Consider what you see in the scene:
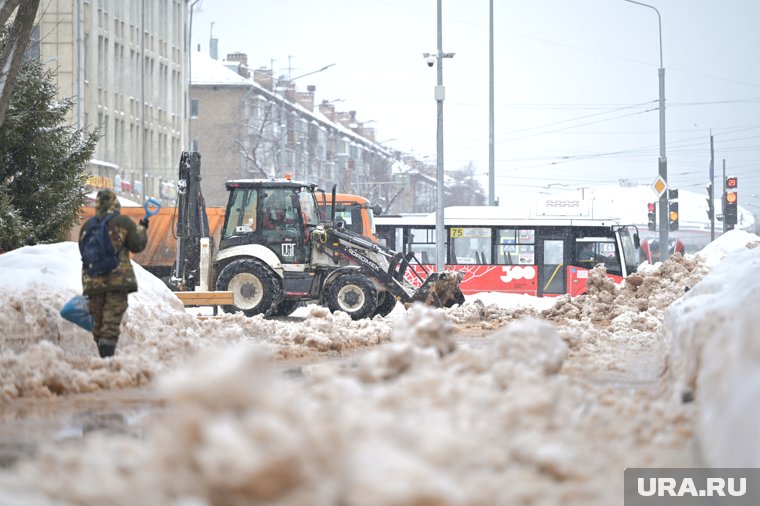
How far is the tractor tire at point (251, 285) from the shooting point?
24703mm

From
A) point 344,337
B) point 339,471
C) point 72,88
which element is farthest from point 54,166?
point 72,88

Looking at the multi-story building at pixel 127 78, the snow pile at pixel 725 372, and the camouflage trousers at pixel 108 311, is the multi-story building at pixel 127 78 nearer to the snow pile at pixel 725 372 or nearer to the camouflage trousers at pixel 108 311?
the camouflage trousers at pixel 108 311

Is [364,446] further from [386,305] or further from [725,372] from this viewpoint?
[386,305]

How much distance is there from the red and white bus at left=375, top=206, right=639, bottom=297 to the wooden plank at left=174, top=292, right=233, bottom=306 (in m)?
13.8

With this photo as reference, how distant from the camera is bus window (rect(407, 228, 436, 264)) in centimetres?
3734

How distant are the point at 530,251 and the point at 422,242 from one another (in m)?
3.17

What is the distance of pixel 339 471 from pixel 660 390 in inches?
200


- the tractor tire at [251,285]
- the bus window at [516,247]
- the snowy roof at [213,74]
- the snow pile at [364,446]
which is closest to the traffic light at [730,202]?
the bus window at [516,247]

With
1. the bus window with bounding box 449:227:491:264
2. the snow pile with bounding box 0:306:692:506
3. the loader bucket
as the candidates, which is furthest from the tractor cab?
the snow pile with bounding box 0:306:692:506

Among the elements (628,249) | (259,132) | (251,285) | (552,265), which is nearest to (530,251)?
(552,265)

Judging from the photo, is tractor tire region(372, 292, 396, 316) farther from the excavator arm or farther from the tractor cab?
the excavator arm

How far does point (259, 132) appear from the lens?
7238cm

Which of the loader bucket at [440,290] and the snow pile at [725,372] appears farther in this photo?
the loader bucket at [440,290]

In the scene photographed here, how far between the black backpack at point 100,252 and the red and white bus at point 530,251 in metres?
23.1
